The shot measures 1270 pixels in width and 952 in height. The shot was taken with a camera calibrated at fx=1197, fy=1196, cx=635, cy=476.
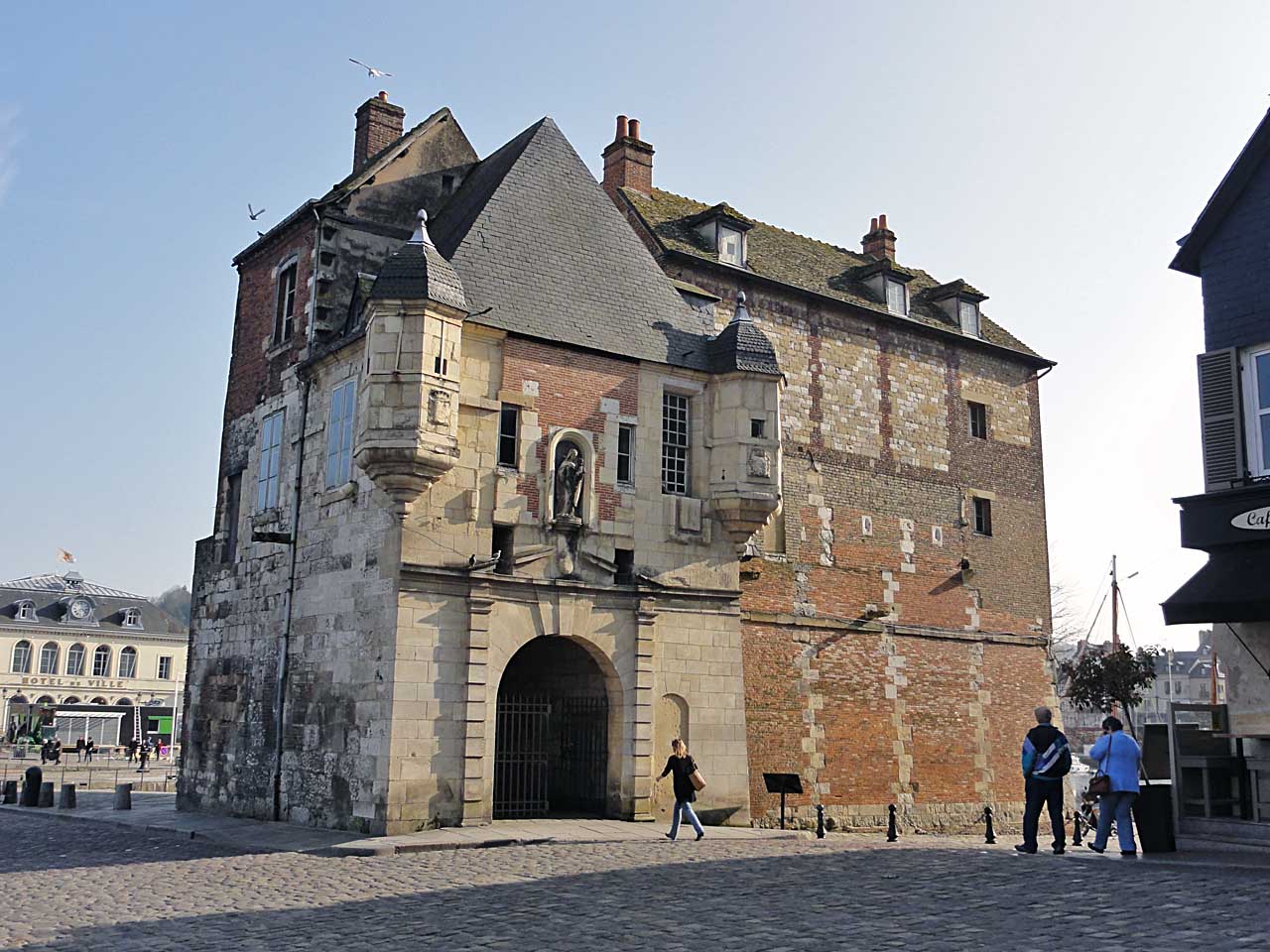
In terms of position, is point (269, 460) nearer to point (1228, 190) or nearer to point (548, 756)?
point (548, 756)

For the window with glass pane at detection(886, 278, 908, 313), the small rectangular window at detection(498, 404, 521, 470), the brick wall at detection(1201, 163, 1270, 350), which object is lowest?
the small rectangular window at detection(498, 404, 521, 470)

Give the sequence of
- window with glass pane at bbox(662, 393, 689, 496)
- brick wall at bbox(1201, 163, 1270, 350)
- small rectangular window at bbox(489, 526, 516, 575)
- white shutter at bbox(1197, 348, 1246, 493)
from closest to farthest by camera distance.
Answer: white shutter at bbox(1197, 348, 1246, 493) → brick wall at bbox(1201, 163, 1270, 350) → small rectangular window at bbox(489, 526, 516, 575) → window with glass pane at bbox(662, 393, 689, 496)

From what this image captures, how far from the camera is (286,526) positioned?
20.6m

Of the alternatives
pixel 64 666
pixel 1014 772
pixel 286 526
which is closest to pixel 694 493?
pixel 286 526

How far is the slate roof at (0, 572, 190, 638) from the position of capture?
66.5 m

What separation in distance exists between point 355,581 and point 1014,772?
17.0 m

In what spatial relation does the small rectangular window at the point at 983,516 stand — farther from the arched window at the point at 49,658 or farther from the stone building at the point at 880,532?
the arched window at the point at 49,658

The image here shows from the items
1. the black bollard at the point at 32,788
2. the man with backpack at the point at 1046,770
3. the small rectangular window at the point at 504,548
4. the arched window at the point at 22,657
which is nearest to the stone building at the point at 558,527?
the small rectangular window at the point at 504,548

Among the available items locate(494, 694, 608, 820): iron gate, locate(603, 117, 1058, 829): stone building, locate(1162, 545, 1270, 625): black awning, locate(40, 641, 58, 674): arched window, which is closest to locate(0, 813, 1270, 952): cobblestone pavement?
locate(1162, 545, 1270, 625): black awning

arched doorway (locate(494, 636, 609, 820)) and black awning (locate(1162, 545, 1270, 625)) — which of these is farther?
arched doorway (locate(494, 636, 609, 820))

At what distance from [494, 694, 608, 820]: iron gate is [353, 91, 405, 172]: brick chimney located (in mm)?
11758

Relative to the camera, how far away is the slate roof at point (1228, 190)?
15680 mm

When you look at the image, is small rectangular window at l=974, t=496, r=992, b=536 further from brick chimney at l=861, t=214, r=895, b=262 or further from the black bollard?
the black bollard

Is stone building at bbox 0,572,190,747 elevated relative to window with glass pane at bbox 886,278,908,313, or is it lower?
lower
